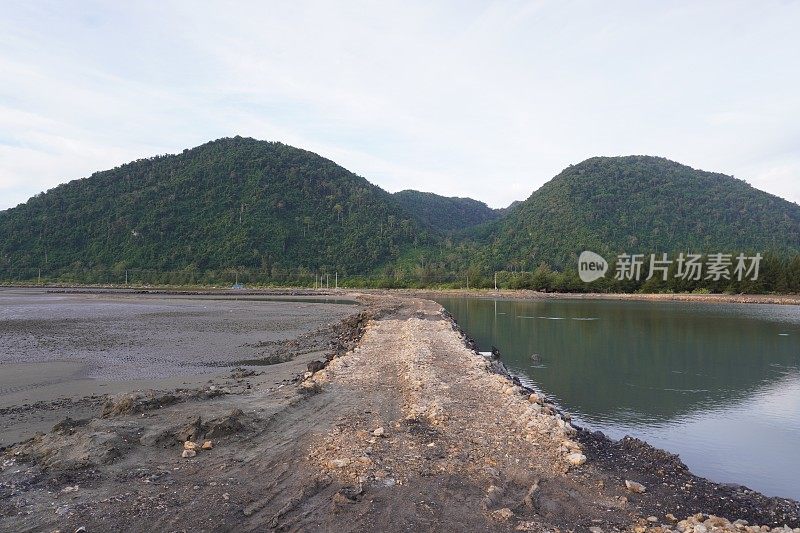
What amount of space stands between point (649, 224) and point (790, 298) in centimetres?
4606

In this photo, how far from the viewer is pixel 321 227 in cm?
11881

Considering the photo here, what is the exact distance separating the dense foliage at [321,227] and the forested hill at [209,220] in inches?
12.5

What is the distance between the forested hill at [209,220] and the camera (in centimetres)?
10750

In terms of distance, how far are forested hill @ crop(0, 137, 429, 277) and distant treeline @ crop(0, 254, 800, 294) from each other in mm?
2366

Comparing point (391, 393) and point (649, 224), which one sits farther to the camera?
point (649, 224)

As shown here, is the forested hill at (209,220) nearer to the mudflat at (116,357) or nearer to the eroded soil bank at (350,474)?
the mudflat at (116,357)

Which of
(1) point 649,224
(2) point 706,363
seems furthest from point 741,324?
(1) point 649,224

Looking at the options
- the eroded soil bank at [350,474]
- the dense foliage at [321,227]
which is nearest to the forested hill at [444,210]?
the dense foliage at [321,227]

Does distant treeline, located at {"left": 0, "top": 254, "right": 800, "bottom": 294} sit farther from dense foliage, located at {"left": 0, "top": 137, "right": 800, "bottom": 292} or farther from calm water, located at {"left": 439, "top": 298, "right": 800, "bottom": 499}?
calm water, located at {"left": 439, "top": 298, "right": 800, "bottom": 499}

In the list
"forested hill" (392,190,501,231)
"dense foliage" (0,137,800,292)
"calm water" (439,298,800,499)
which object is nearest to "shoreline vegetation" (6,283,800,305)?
"dense foliage" (0,137,800,292)

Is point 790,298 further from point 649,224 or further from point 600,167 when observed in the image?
point 600,167

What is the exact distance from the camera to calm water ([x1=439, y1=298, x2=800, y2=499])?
31.7ft

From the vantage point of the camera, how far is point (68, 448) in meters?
7.18

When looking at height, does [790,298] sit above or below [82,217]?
below
